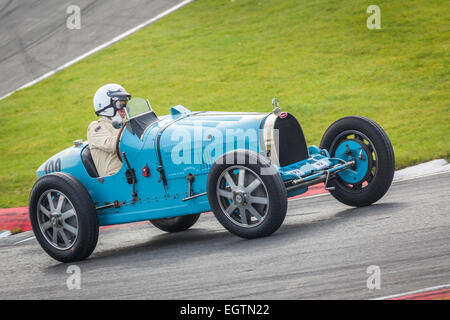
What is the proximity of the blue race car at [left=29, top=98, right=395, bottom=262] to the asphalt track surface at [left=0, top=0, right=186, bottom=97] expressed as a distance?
1313cm

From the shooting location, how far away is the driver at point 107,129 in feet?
24.8

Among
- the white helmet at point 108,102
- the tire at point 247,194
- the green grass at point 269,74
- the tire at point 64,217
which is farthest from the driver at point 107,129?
the green grass at point 269,74

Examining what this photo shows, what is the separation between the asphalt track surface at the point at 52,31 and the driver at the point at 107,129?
12.7 meters

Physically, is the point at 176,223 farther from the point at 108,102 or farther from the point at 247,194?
the point at 247,194

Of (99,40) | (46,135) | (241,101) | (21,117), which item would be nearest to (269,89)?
(241,101)

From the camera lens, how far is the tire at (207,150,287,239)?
6262mm

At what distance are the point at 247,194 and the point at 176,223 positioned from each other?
91.0 inches

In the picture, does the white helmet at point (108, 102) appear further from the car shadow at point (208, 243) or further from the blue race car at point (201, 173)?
the car shadow at point (208, 243)

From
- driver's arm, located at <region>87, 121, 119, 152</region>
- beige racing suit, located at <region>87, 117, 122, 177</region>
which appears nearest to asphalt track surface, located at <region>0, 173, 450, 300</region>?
beige racing suit, located at <region>87, 117, 122, 177</region>

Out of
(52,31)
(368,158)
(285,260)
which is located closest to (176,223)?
(368,158)

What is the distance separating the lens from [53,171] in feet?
26.0

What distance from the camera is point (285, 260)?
5734mm

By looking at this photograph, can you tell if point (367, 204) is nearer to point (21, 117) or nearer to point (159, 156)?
point (159, 156)

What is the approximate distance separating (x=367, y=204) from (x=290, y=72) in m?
9.78
